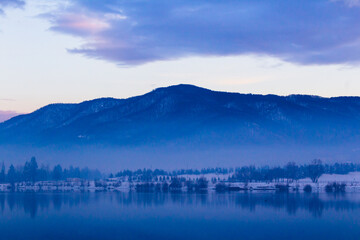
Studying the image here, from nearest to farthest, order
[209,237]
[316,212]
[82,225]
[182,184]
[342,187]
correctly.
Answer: [209,237] → [82,225] → [316,212] → [342,187] → [182,184]

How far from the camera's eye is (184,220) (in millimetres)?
71000

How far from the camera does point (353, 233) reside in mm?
58812

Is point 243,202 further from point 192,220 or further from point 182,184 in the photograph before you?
point 182,184

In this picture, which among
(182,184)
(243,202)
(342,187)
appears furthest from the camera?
(182,184)

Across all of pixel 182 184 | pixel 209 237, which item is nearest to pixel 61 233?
pixel 209 237

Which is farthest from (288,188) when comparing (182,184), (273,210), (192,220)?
(192,220)

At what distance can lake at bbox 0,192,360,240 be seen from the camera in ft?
193

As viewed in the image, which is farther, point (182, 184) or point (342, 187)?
point (182, 184)

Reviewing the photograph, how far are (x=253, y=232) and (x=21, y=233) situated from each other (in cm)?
2510

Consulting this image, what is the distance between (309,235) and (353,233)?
15.8 ft

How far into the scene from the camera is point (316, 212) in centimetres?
8012

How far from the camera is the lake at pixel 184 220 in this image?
58938mm

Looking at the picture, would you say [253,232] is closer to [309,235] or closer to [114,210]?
[309,235]

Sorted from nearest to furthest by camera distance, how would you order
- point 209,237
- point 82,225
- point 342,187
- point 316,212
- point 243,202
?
point 209,237 → point 82,225 → point 316,212 → point 243,202 → point 342,187
